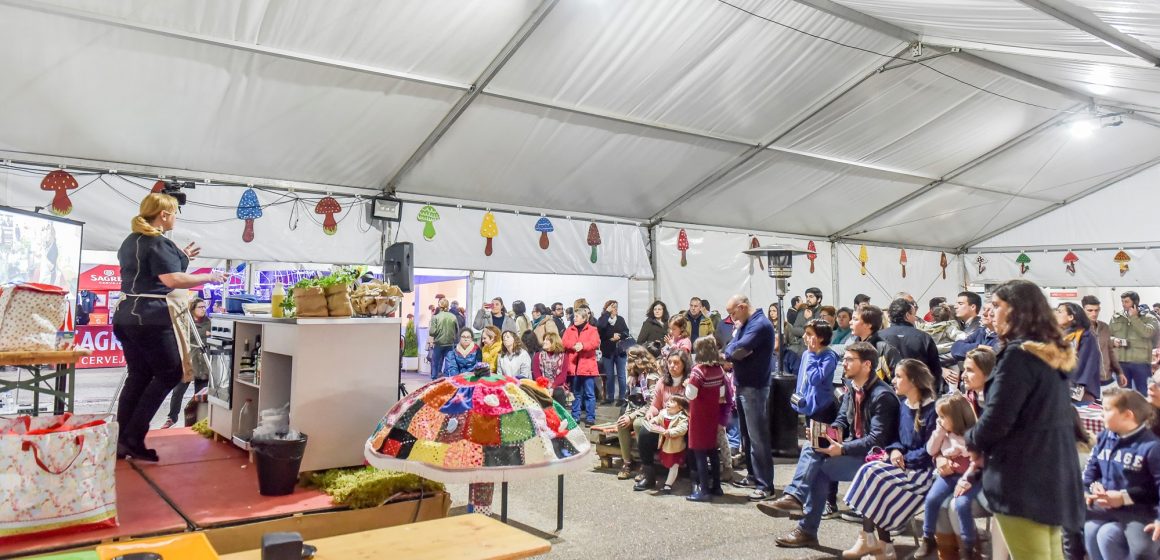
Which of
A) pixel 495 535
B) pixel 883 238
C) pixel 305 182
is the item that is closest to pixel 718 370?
pixel 495 535

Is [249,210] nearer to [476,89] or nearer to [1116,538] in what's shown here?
[476,89]

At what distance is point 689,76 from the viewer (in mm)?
7168

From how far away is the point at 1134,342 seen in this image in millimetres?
8078

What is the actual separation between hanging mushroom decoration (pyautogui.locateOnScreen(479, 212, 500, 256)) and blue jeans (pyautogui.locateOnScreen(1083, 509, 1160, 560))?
7.20m

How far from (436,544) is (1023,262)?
51.5 feet

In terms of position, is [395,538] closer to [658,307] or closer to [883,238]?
[658,307]

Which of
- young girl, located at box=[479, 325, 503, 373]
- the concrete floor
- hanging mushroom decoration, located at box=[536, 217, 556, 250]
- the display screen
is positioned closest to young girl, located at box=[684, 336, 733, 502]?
the concrete floor

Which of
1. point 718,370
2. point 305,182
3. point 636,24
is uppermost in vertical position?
point 636,24

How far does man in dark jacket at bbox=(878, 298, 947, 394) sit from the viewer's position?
4.83 metres

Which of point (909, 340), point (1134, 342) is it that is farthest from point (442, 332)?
point (1134, 342)

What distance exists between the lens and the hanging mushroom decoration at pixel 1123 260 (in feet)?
42.4

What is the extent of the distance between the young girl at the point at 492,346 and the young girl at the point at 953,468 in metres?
5.08

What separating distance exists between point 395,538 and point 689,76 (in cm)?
611

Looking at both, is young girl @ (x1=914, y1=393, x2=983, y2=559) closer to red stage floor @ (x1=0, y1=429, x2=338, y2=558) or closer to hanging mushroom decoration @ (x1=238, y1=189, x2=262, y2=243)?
red stage floor @ (x1=0, y1=429, x2=338, y2=558)
